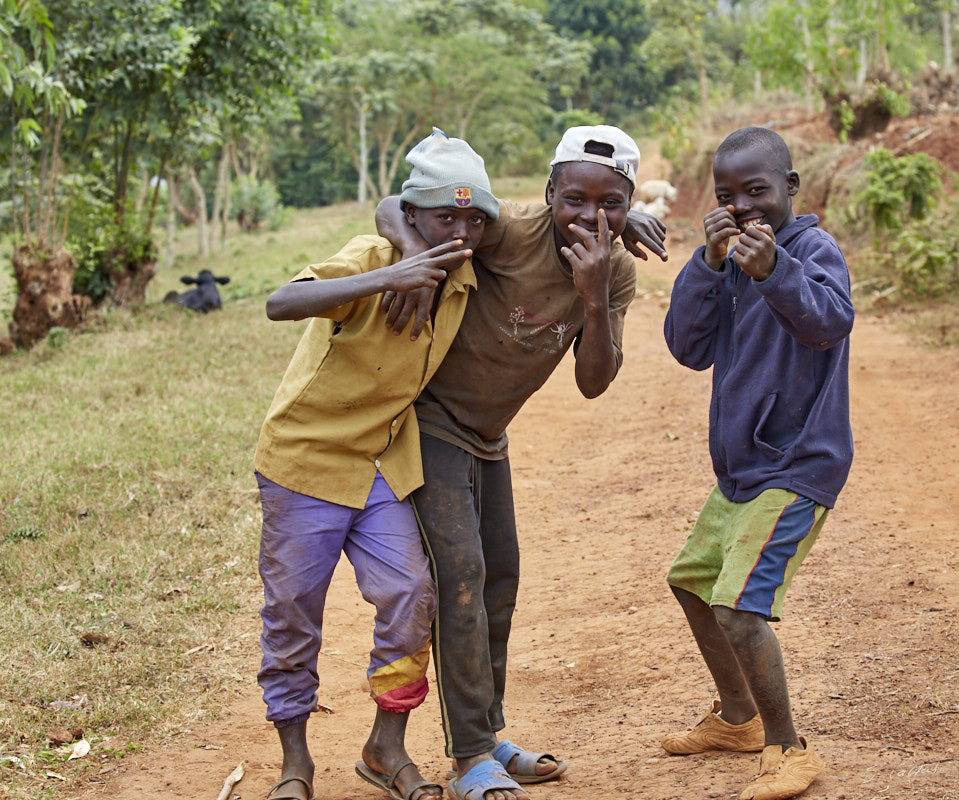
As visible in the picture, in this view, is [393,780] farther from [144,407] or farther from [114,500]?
[144,407]

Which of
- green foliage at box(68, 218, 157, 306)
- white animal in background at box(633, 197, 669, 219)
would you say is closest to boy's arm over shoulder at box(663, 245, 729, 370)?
green foliage at box(68, 218, 157, 306)

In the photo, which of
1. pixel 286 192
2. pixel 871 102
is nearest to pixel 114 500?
pixel 871 102

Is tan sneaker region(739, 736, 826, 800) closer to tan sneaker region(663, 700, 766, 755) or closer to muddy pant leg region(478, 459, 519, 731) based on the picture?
tan sneaker region(663, 700, 766, 755)

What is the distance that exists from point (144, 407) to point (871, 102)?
13509 millimetres

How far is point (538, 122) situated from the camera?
111 ft

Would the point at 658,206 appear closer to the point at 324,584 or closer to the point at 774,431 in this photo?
the point at 774,431

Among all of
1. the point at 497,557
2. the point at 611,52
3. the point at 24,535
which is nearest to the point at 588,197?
the point at 497,557

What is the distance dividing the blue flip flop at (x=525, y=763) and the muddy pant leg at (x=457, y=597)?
155mm

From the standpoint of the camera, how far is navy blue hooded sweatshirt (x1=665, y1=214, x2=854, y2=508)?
246 cm

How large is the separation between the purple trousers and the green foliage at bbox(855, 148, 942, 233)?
33.6 ft

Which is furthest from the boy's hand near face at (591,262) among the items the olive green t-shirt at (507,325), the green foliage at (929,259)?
the green foliage at (929,259)

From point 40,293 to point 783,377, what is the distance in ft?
31.6

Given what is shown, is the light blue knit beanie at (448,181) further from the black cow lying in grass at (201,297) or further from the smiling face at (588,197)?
the black cow lying in grass at (201,297)

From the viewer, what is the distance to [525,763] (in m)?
2.90
